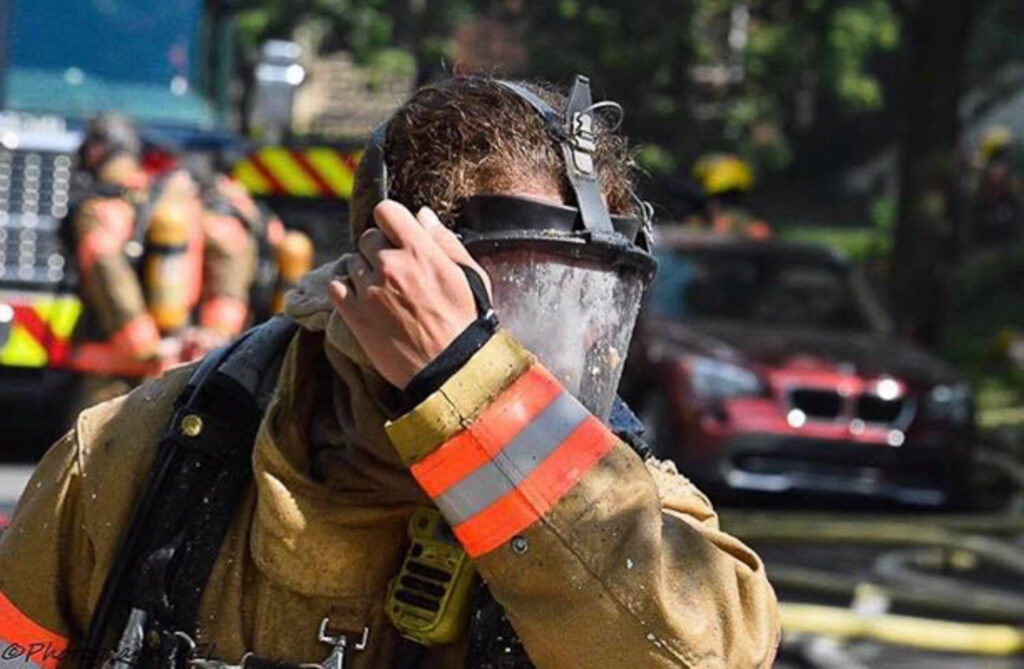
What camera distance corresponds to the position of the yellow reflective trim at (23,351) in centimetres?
1110

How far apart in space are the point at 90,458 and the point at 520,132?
565 millimetres

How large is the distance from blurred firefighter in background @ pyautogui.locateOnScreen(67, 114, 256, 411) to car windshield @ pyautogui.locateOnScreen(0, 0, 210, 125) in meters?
4.50

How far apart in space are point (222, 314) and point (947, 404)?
4837mm

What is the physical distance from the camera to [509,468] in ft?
6.40

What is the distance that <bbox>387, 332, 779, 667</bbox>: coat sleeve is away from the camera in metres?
1.94

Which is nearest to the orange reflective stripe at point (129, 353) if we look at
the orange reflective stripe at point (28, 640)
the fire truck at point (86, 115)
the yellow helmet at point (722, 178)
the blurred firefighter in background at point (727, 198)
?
the fire truck at point (86, 115)

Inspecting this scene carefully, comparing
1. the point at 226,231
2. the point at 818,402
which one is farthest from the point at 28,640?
the point at 818,402

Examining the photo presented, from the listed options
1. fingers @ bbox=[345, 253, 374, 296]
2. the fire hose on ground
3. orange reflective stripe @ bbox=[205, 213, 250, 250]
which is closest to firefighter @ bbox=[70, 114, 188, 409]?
orange reflective stripe @ bbox=[205, 213, 250, 250]

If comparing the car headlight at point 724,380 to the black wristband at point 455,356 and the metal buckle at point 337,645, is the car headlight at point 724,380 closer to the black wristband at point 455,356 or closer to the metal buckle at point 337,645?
the metal buckle at point 337,645

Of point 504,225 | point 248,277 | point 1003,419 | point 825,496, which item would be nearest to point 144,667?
point 504,225

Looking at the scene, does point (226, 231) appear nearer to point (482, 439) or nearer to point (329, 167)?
point (329, 167)

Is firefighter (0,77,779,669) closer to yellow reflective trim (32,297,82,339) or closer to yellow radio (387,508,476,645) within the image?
yellow radio (387,508,476,645)

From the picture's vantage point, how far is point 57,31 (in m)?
12.0

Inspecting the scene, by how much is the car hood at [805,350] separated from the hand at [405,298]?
904 cm
